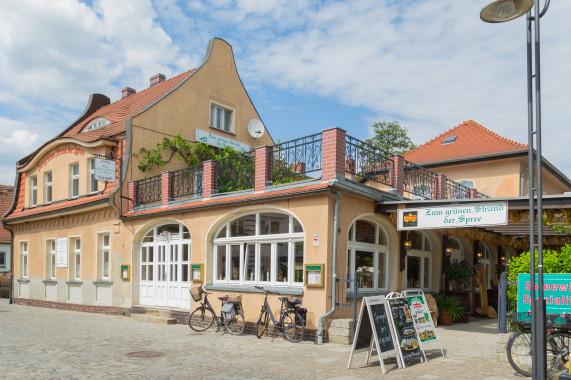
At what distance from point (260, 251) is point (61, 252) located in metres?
10.2

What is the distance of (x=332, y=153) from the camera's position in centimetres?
1112

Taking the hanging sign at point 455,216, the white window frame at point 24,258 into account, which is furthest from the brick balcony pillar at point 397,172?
the white window frame at point 24,258

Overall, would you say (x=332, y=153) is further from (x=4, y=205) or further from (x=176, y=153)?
(x=4, y=205)

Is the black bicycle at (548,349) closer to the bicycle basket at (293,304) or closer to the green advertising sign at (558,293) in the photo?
the green advertising sign at (558,293)

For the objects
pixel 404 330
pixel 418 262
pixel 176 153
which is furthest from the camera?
pixel 176 153

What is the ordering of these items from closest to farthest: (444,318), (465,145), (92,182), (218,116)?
(444,318) → (92,182) → (218,116) → (465,145)

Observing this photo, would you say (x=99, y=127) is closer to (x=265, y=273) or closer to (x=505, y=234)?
(x=265, y=273)

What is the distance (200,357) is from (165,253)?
6841 mm

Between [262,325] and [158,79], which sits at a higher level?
[158,79]

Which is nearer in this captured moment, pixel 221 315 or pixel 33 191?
pixel 221 315

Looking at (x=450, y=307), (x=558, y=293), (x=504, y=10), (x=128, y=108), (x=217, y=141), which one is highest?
(x=128, y=108)

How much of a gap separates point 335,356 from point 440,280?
7.40 metres

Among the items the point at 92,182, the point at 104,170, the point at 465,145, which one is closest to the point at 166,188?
the point at 104,170

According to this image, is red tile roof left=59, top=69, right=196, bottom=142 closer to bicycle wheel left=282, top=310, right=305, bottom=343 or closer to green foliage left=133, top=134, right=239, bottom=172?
green foliage left=133, top=134, right=239, bottom=172
